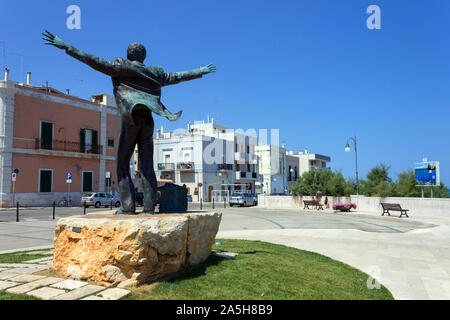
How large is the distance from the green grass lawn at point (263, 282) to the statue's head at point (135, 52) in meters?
3.82

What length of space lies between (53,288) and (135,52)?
4.05 metres

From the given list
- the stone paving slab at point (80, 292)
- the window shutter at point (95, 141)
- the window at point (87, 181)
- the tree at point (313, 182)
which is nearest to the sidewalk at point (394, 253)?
the stone paving slab at point (80, 292)

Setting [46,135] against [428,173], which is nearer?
[428,173]

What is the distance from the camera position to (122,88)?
5844 mm

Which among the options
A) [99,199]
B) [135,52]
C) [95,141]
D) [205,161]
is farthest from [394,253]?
[205,161]

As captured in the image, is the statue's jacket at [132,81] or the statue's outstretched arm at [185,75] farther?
the statue's outstretched arm at [185,75]

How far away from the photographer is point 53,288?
423cm

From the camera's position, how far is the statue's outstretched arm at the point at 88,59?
212 inches

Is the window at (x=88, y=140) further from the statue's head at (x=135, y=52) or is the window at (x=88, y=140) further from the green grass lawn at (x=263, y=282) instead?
the green grass lawn at (x=263, y=282)

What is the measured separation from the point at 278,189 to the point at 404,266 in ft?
158

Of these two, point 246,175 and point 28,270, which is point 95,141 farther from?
point 28,270

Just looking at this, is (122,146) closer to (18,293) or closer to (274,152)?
(18,293)

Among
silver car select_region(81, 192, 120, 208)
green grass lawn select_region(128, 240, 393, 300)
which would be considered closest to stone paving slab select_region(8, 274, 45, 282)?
green grass lawn select_region(128, 240, 393, 300)
